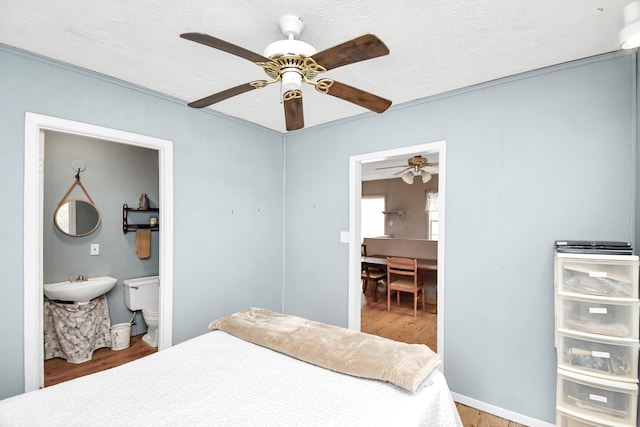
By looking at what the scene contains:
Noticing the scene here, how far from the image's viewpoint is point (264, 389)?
1444 millimetres

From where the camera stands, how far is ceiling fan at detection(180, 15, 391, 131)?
1.25m

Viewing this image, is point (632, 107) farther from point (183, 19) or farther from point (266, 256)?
point (266, 256)

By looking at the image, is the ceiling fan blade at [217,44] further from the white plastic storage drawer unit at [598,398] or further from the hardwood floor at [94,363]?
the hardwood floor at [94,363]

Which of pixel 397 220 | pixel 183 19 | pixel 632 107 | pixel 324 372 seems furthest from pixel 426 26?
pixel 397 220

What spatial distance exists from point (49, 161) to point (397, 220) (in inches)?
251

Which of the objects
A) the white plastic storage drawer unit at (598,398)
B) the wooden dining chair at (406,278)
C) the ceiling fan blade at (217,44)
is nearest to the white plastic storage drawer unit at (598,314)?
the white plastic storage drawer unit at (598,398)

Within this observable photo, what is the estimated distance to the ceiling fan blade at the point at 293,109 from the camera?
62.4 inches

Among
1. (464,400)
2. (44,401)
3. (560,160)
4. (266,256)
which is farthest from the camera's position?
(266,256)

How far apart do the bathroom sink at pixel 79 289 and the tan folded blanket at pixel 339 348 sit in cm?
161

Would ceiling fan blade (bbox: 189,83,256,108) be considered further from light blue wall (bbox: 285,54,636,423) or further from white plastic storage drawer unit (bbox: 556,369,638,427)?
white plastic storage drawer unit (bbox: 556,369,638,427)

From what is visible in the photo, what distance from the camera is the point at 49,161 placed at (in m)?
2.99

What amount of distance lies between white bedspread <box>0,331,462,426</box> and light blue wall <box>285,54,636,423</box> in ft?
2.87

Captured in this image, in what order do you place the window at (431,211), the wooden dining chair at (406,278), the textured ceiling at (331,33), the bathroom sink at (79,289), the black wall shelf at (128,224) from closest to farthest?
the textured ceiling at (331,33)
the bathroom sink at (79,289)
the black wall shelf at (128,224)
the wooden dining chair at (406,278)
the window at (431,211)

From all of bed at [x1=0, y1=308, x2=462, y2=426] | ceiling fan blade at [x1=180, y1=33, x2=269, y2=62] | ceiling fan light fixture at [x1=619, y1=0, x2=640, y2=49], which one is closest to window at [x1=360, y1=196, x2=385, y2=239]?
bed at [x1=0, y1=308, x2=462, y2=426]
